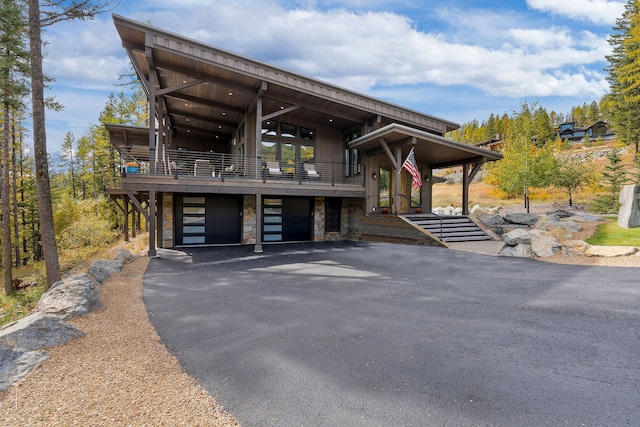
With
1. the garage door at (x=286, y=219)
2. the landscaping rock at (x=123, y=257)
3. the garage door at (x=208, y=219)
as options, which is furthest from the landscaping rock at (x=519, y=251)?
the landscaping rock at (x=123, y=257)

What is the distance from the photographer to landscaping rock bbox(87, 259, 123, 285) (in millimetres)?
6316

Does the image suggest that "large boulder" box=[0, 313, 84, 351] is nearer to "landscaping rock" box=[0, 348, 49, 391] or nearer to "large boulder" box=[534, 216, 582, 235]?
"landscaping rock" box=[0, 348, 49, 391]

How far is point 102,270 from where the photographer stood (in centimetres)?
666

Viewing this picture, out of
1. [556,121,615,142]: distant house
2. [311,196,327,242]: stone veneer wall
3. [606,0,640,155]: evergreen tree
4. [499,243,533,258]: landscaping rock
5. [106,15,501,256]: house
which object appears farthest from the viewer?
[556,121,615,142]: distant house

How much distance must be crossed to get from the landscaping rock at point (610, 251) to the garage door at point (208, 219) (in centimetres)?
1165

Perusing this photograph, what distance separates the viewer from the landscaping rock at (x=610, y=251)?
7487 millimetres

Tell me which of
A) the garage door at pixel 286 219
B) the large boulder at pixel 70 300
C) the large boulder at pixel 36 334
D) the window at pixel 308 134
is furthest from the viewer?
the window at pixel 308 134

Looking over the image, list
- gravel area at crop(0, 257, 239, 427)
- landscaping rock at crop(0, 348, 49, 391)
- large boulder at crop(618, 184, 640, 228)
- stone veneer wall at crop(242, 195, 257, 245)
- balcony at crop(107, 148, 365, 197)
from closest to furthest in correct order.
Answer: gravel area at crop(0, 257, 239, 427)
landscaping rock at crop(0, 348, 49, 391)
large boulder at crop(618, 184, 640, 228)
balcony at crop(107, 148, 365, 197)
stone veneer wall at crop(242, 195, 257, 245)

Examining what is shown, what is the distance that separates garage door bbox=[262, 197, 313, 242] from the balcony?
1.06 m

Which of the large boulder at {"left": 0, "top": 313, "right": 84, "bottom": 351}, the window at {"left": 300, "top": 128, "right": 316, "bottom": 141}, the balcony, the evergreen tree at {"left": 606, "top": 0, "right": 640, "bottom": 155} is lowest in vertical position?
the large boulder at {"left": 0, "top": 313, "right": 84, "bottom": 351}

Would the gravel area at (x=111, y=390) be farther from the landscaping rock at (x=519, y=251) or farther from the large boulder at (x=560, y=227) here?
the large boulder at (x=560, y=227)

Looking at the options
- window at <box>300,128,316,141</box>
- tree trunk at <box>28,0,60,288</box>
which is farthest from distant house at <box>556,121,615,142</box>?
tree trunk at <box>28,0,60,288</box>

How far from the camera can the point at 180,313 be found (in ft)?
14.9

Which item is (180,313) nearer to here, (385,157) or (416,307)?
(416,307)
